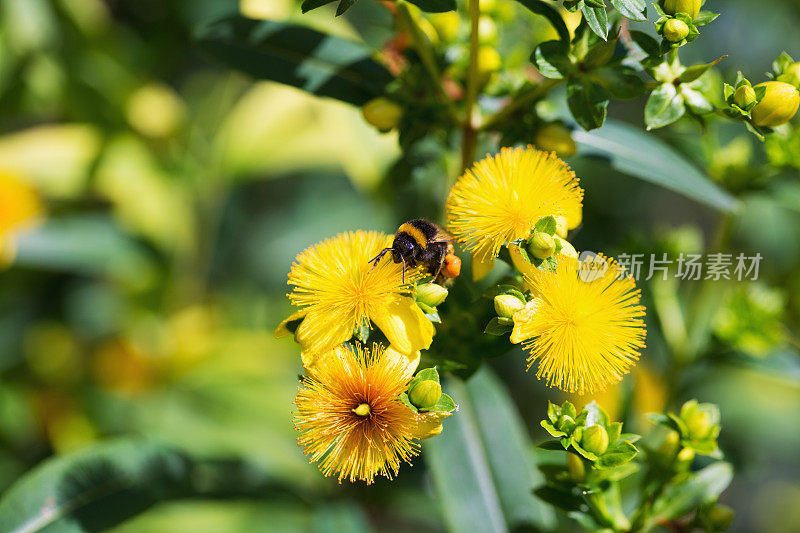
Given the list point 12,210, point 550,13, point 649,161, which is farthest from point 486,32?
point 12,210

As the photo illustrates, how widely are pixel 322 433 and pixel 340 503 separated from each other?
0.75 m

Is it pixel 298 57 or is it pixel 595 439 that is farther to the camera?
pixel 298 57

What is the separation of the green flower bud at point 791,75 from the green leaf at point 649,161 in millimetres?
201

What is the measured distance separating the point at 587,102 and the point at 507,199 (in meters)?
0.17

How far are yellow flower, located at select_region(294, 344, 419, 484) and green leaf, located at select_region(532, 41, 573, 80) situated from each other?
0.37m

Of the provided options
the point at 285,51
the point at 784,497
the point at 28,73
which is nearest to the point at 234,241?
the point at 28,73

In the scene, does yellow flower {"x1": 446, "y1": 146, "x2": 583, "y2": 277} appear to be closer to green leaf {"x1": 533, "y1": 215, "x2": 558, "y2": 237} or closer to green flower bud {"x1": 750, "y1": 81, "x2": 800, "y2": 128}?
green leaf {"x1": 533, "y1": 215, "x2": 558, "y2": 237}

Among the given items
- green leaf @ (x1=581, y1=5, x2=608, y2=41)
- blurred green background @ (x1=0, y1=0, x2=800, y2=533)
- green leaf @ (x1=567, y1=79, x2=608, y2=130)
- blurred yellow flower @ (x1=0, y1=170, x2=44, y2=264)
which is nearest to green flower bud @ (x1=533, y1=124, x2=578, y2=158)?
green leaf @ (x1=567, y1=79, x2=608, y2=130)

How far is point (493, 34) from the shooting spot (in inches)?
38.6

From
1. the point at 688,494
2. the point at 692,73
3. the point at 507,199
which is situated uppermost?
the point at 692,73

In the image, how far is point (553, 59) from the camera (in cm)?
78

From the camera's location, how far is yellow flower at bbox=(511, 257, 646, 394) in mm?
680

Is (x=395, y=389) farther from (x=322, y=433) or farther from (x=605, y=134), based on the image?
(x=605, y=134)

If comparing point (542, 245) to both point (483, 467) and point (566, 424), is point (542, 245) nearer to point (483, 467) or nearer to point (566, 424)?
point (566, 424)
